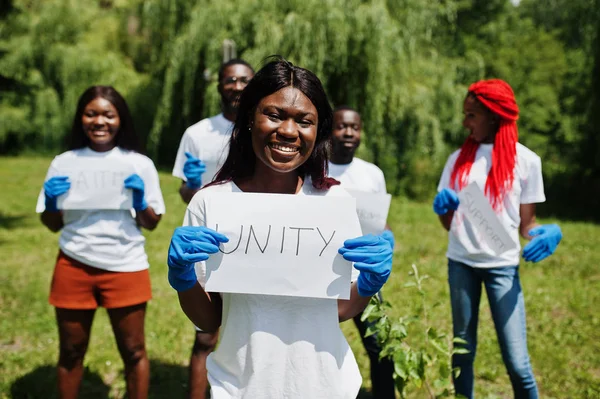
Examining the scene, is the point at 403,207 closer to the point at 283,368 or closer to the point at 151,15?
the point at 151,15

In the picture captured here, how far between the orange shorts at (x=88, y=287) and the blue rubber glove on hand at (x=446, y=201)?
1.50 metres

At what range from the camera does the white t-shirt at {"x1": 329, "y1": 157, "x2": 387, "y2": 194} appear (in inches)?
116

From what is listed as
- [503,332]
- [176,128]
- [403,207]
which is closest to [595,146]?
[403,207]

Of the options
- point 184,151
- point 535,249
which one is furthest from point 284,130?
point 184,151

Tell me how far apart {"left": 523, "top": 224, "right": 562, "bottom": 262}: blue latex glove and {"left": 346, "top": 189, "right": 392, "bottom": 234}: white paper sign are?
658 mm

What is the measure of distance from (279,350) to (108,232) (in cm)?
139

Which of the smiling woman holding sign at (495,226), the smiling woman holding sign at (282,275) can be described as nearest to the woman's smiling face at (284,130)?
the smiling woman holding sign at (282,275)

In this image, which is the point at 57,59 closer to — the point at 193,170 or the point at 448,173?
the point at 193,170

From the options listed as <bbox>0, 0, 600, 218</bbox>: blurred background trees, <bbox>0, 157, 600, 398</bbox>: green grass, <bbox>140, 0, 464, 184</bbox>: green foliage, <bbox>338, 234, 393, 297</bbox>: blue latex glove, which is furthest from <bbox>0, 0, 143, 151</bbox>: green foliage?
<bbox>338, 234, 393, 297</bbox>: blue latex glove

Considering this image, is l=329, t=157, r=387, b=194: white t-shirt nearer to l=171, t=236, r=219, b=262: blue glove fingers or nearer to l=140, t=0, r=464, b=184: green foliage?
l=171, t=236, r=219, b=262: blue glove fingers

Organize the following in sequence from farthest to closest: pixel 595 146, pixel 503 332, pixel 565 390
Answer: pixel 595 146 < pixel 565 390 < pixel 503 332

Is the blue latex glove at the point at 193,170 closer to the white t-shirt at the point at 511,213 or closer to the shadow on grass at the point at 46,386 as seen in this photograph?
the white t-shirt at the point at 511,213

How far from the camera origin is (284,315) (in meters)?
1.52

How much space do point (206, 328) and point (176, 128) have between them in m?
10.5
